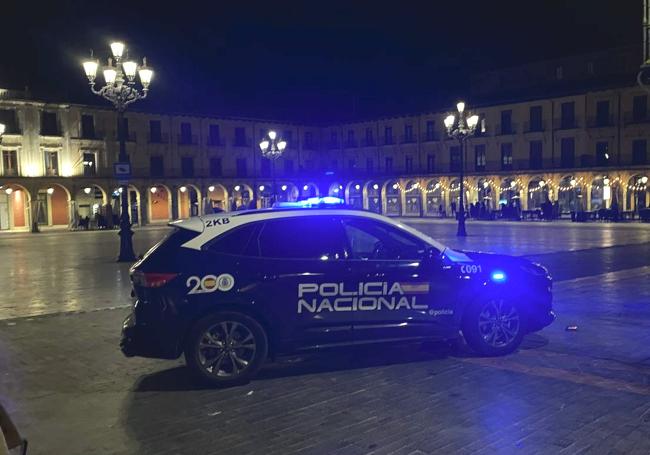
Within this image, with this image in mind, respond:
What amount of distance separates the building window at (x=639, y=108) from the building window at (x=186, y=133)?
3553 cm

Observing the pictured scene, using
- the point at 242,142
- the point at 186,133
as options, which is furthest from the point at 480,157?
the point at 186,133

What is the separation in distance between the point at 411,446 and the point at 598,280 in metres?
9.39

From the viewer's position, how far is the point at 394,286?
6344mm

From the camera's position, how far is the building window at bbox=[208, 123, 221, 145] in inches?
2283

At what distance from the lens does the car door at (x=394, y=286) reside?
6285 mm

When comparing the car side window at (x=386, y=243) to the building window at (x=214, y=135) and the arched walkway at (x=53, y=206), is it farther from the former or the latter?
the building window at (x=214, y=135)

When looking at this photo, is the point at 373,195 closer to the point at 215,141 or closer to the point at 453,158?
the point at 453,158

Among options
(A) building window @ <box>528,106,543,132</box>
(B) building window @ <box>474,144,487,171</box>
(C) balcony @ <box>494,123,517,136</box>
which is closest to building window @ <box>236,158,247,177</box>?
(B) building window @ <box>474,144,487,171</box>

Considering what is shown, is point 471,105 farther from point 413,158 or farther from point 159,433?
point 159,433

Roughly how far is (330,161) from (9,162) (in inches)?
1233

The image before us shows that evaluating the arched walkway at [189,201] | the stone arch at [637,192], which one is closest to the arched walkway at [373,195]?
the arched walkway at [189,201]

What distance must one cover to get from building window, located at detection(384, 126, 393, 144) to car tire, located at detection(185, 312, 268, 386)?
56.8 m

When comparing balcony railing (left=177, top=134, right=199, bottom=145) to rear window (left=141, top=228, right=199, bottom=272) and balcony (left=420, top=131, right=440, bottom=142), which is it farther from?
rear window (left=141, top=228, right=199, bottom=272)

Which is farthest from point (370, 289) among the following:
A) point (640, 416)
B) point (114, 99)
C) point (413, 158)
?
point (413, 158)
